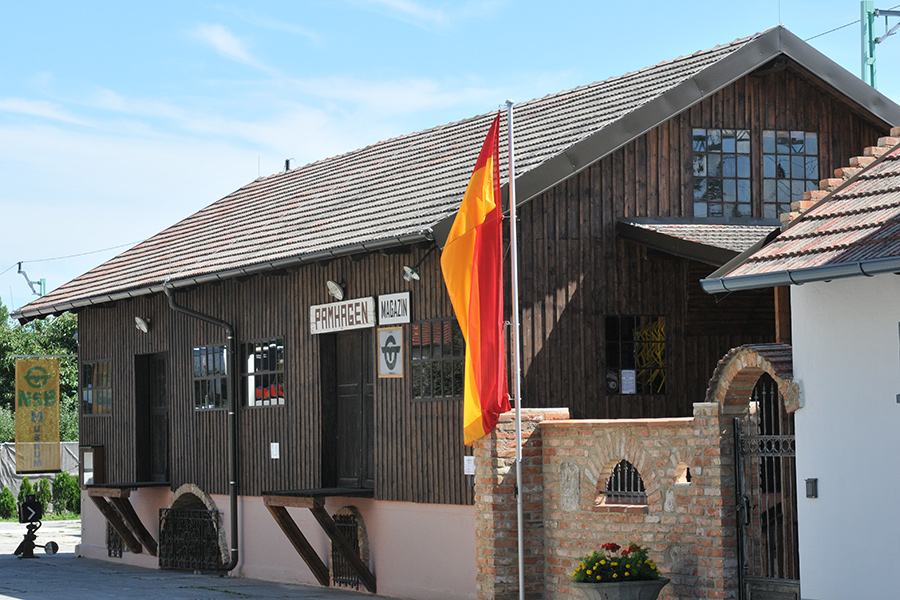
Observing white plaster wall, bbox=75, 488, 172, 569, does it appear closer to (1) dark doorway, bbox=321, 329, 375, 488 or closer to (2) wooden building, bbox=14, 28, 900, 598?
(2) wooden building, bbox=14, 28, 900, 598

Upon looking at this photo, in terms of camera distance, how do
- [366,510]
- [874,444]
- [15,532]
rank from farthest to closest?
[15,532], [366,510], [874,444]

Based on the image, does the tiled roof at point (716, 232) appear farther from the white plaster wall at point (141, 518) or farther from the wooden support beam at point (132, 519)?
the wooden support beam at point (132, 519)

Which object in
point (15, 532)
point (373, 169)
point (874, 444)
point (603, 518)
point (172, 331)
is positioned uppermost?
point (373, 169)

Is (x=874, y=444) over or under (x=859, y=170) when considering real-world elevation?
under

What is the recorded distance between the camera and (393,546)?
15.8m

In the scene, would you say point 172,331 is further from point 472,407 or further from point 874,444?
point 874,444

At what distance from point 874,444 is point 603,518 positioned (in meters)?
3.10

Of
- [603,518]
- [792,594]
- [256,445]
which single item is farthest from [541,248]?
[256,445]

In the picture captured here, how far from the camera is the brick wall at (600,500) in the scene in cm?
1146

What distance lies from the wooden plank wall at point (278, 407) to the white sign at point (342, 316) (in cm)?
17

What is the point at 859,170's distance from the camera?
39.9ft

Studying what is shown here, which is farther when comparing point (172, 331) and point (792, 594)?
point (172, 331)

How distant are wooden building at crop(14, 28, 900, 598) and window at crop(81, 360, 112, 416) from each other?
171 inches

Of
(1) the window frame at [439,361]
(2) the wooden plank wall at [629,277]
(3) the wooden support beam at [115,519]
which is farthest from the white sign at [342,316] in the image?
(3) the wooden support beam at [115,519]
